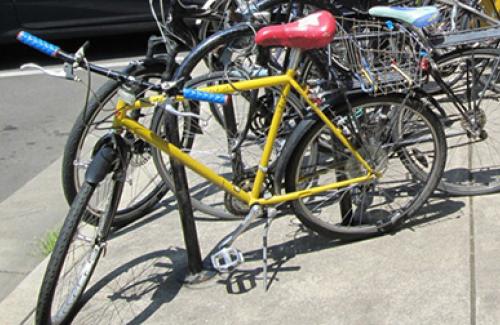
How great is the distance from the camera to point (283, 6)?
3336 mm

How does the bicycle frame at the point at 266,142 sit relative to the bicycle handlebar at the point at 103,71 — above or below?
below

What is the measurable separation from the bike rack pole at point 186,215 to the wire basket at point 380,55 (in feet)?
2.90

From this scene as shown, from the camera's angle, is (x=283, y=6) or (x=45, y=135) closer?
(x=283, y=6)

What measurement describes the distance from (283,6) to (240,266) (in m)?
1.45

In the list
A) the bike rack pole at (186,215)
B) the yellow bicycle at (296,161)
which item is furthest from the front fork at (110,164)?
the bike rack pole at (186,215)

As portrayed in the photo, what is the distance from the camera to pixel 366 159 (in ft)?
9.75

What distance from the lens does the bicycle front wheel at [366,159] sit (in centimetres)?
288

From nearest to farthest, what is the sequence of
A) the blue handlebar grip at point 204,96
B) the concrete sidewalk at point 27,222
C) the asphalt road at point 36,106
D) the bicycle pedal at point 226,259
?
the blue handlebar grip at point 204,96 → the bicycle pedal at point 226,259 → the concrete sidewalk at point 27,222 → the asphalt road at point 36,106

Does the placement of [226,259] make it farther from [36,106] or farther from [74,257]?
[36,106]

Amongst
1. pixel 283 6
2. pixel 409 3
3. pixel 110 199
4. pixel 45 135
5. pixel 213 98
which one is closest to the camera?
pixel 213 98

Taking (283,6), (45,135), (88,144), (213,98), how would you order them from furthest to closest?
1. (45,135)
2. (88,144)
3. (283,6)
4. (213,98)

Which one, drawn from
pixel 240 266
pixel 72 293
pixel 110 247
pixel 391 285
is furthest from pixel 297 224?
pixel 72 293

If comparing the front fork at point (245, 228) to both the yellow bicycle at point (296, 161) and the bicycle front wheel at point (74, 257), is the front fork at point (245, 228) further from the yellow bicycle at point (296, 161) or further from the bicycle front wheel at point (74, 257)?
the bicycle front wheel at point (74, 257)

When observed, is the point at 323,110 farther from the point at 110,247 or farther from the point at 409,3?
the point at 409,3
